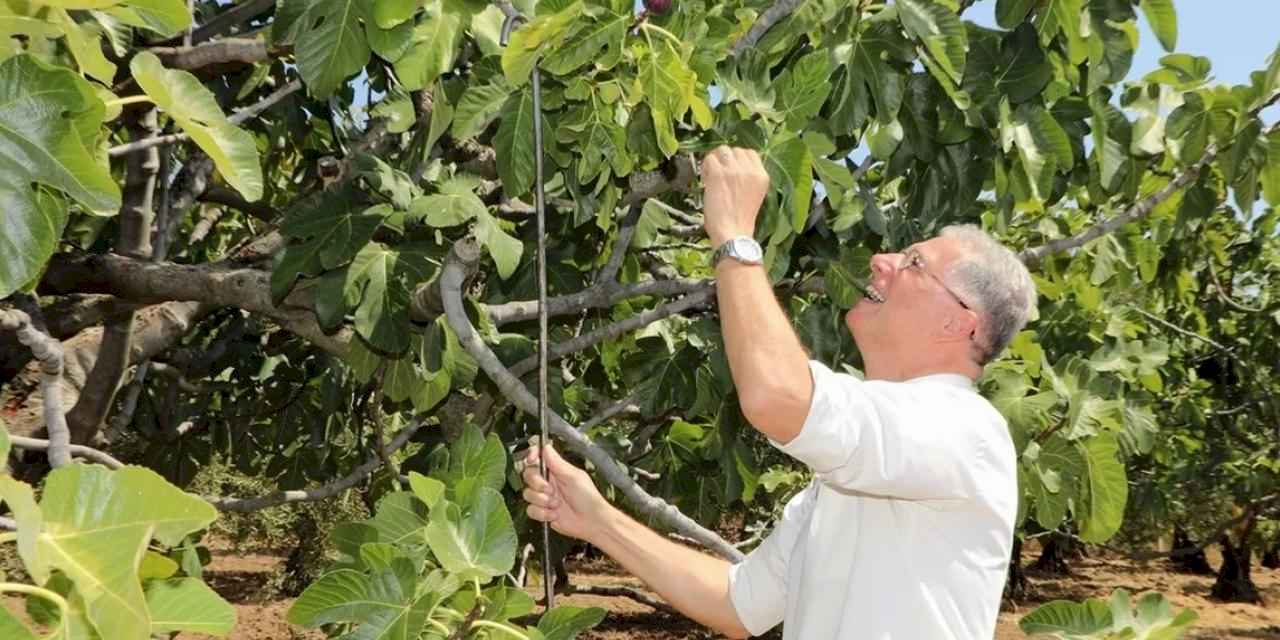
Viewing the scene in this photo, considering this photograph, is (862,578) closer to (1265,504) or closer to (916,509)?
(916,509)

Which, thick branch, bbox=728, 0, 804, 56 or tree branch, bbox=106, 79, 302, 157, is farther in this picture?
tree branch, bbox=106, 79, 302, 157

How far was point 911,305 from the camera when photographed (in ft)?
6.81

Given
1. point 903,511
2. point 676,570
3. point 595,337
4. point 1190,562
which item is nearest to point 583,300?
point 595,337

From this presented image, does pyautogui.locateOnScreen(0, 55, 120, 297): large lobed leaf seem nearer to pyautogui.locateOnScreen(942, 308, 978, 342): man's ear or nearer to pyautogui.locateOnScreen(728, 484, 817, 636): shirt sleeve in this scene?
pyautogui.locateOnScreen(942, 308, 978, 342): man's ear

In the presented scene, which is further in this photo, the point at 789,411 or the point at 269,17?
the point at 269,17

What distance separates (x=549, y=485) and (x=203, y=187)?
2044 millimetres

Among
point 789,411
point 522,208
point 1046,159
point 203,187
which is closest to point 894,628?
point 789,411

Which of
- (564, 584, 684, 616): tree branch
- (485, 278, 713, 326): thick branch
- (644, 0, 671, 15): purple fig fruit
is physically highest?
(644, 0, 671, 15): purple fig fruit

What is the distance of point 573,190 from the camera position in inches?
97.3

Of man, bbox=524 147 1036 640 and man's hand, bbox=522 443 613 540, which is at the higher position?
man, bbox=524 147 1036 640

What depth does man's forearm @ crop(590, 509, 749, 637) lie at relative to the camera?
7.82ft

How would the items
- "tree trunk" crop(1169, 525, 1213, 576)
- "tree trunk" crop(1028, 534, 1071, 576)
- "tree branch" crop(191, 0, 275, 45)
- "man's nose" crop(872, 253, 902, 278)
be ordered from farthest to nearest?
"tree trunk" crop(1028, 534, 1071, 576), "tree trunk" crop(1169, 525, 1213, 576), "tree branch" crop(191, 0, 275, 45), "man's nose" crop(872, 253, 902, 278)

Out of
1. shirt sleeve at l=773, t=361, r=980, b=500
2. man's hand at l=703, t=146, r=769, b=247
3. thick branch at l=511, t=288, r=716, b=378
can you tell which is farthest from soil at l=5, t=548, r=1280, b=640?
shirt sleeve at l=773, t=361, r=980, b=500

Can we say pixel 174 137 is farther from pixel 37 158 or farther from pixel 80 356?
pixel 37 158
